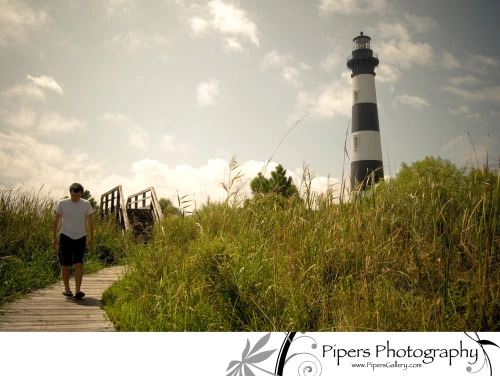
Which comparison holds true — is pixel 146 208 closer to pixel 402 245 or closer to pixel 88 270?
pixel 88 270

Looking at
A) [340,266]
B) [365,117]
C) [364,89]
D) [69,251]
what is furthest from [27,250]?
[364,89]

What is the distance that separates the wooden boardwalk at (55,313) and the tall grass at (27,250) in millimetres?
248

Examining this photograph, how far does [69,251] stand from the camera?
4.24 meters

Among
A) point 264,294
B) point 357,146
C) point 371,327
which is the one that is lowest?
point 371,327

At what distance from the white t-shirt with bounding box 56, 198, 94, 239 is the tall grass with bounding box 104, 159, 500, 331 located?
116 centimetres

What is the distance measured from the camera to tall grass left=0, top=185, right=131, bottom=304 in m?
4.21

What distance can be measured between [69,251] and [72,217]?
403 mm
